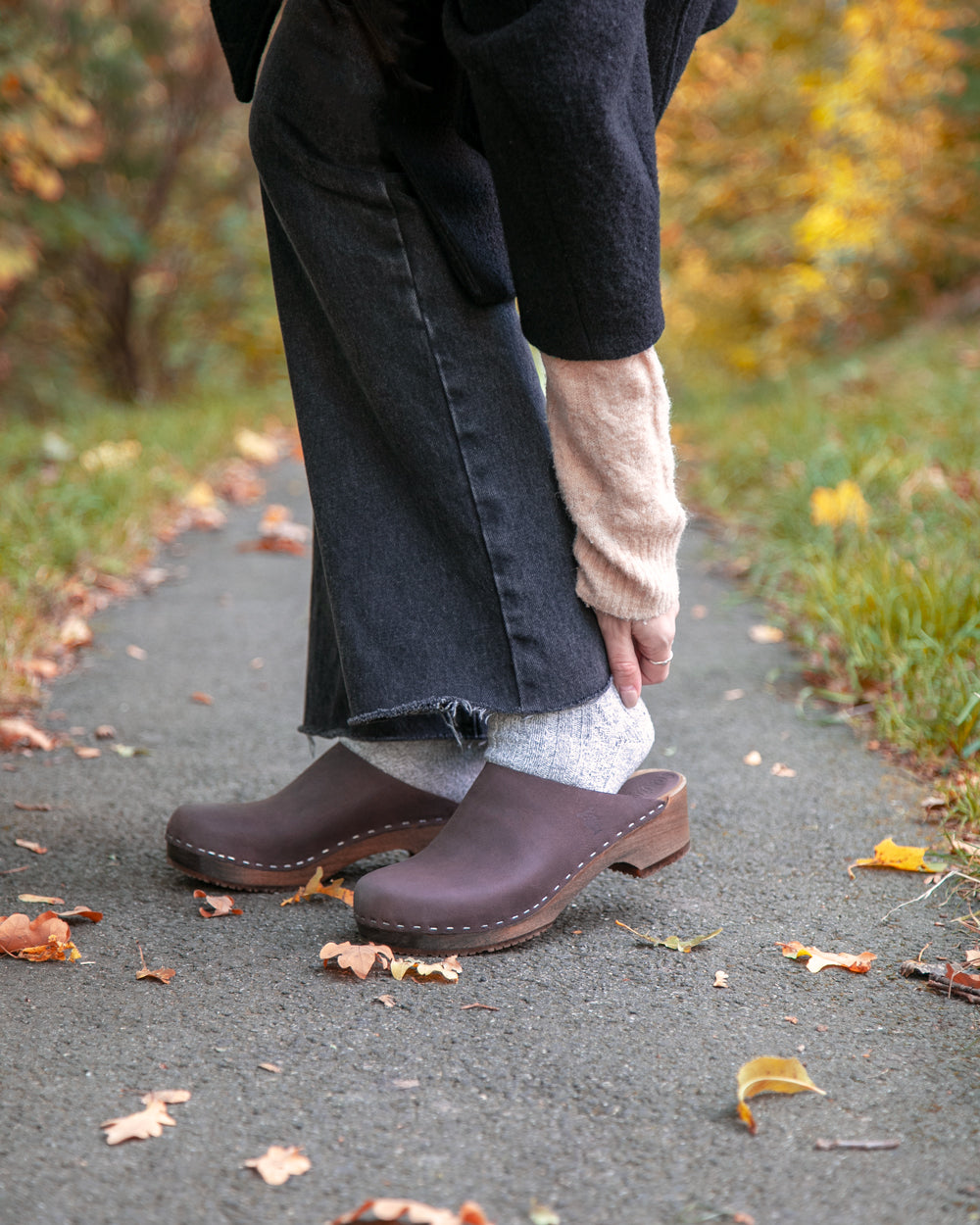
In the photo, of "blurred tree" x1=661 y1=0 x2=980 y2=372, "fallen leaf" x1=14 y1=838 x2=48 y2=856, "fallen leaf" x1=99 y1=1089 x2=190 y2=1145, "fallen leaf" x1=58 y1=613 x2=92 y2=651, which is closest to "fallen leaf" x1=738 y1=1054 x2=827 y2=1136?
"fallen leaf" x1=99 y1=1089 x2=190 y2=1145

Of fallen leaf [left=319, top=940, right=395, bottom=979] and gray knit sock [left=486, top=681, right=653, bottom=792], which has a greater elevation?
gray knit sock [left=486, top=681, right=653, bottom=792]

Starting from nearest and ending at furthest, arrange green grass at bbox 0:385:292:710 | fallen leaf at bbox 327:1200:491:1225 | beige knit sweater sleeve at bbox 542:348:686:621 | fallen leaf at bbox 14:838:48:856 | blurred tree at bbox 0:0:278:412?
fallen leaf at bbox 327:1200:491:1225, beige knit sweater sleeve at bbox 542:348:686:621, fallen leaf at bbox 14:838:48:856, green grass at bbox 0:385:292:710, blurred tree at bbox 0:0:278:412

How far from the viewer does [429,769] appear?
1.37 m

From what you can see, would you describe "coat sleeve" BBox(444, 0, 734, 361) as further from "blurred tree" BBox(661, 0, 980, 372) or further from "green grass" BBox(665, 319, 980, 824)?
"blurred tree" BBox(661, 0, 980, 372)

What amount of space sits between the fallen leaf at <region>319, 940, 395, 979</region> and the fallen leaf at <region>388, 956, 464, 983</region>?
1 centimetres

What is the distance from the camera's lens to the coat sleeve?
96 centimetres

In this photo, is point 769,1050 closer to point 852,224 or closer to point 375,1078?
point 375,1078

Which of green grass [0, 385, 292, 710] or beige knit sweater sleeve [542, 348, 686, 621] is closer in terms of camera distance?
beige knit sweater sleeve [542, 348, 686, 621]

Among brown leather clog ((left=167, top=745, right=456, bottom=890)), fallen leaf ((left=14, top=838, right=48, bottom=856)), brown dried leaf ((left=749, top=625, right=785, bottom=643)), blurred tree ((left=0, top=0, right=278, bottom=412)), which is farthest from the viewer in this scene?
blurred tree ((left=0, top=0, right=278, bottom=412))

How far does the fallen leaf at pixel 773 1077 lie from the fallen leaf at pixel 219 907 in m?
0.62

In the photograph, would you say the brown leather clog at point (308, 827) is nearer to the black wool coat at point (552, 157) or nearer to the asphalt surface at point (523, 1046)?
the asphalt surface at point (523, 1046)

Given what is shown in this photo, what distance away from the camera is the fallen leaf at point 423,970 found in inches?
43.9

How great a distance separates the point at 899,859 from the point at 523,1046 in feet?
2.03

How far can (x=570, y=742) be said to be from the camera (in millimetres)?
1236
